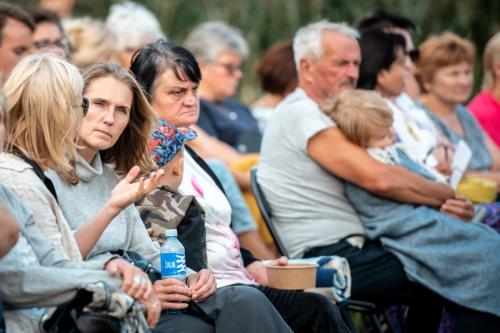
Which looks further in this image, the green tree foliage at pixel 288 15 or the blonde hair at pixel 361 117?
the green tree foliage at pixel 288 15

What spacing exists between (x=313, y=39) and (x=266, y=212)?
1247mm

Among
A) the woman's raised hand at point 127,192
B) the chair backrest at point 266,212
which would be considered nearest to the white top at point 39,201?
the woman's raised hand at point 127,192

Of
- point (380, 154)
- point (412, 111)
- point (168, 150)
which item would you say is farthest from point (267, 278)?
point (412, 111)

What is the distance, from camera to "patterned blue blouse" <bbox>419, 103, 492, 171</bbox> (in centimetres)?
782

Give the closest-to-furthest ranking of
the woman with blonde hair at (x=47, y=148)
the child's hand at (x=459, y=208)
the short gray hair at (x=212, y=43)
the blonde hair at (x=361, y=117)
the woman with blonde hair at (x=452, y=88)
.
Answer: the woman with blonde hair at (x=47, y=148)
the blonde hair at (x=361, y=117)
the child's hand at (x=459, y=208)
the woman with blonde hair at (x=452, y=88)
the short gray hair at (x=212, y=43)

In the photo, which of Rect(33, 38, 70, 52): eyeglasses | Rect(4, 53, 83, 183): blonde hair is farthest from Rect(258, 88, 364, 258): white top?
Rect(4, 53, 83, 183): blonde hair

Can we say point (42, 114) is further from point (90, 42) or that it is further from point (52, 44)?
point (90, 42)

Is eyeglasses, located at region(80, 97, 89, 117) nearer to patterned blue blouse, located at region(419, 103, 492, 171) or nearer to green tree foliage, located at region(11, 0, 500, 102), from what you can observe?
patterned blue blouse, located at region(419, 103, 492, 171)

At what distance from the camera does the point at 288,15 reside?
1212 centimetres

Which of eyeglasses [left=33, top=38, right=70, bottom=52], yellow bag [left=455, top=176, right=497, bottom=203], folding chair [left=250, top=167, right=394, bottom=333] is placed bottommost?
folding chair [left=250, top=167, right=394, bottom=333]

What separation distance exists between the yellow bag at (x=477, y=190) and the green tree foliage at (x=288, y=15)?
505 cm

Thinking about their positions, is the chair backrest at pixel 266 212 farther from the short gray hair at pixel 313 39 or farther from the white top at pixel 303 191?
the short gray hair at pixel 313 39

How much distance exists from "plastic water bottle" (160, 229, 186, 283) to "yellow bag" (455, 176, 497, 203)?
290 cm

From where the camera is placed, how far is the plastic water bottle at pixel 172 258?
14.6ft
